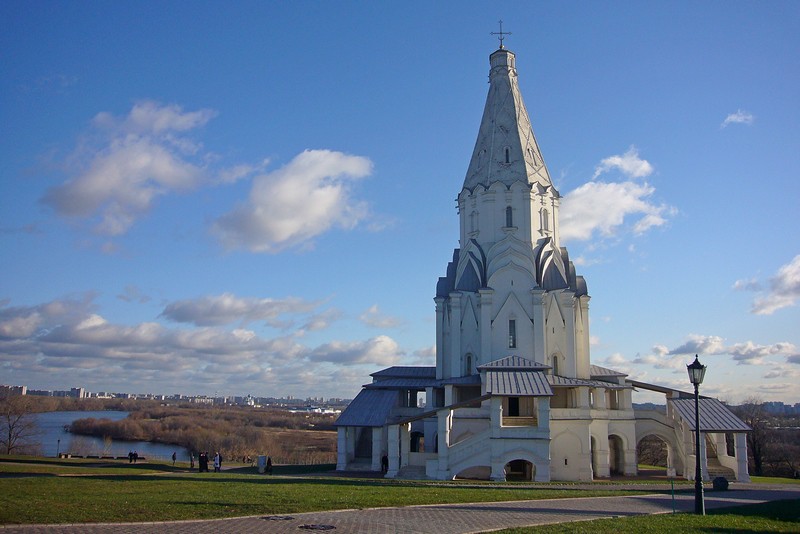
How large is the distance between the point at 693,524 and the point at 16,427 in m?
48.0

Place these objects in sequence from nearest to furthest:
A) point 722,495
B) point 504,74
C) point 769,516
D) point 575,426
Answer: point 769,516
point 722,495
point 575,426
point 504,74

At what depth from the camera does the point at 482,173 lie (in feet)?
126

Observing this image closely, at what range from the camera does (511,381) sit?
28.7 m

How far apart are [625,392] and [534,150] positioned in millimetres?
14606

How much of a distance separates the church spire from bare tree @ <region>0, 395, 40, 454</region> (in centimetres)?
3544

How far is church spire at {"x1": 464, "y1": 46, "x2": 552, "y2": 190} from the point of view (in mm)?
37547

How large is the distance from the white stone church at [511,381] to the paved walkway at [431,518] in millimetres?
10189

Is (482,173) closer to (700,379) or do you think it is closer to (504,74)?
(504,74)

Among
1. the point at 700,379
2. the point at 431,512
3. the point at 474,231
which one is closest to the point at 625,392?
the point at 474,231

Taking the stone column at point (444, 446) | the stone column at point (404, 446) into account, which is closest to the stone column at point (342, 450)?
the stone column at point (404, 446)

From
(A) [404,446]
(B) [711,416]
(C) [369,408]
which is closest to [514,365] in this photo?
(A) [404,446]

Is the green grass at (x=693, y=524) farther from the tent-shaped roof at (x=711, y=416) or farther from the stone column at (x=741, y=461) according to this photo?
the tent-shaped roof at (x=711, y=416)

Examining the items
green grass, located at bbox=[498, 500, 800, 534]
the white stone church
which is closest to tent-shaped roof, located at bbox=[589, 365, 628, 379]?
the white stone church

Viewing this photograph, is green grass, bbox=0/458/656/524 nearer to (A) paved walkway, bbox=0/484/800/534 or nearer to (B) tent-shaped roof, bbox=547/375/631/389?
(A) paved walkway, bbox=0/484/800/534
